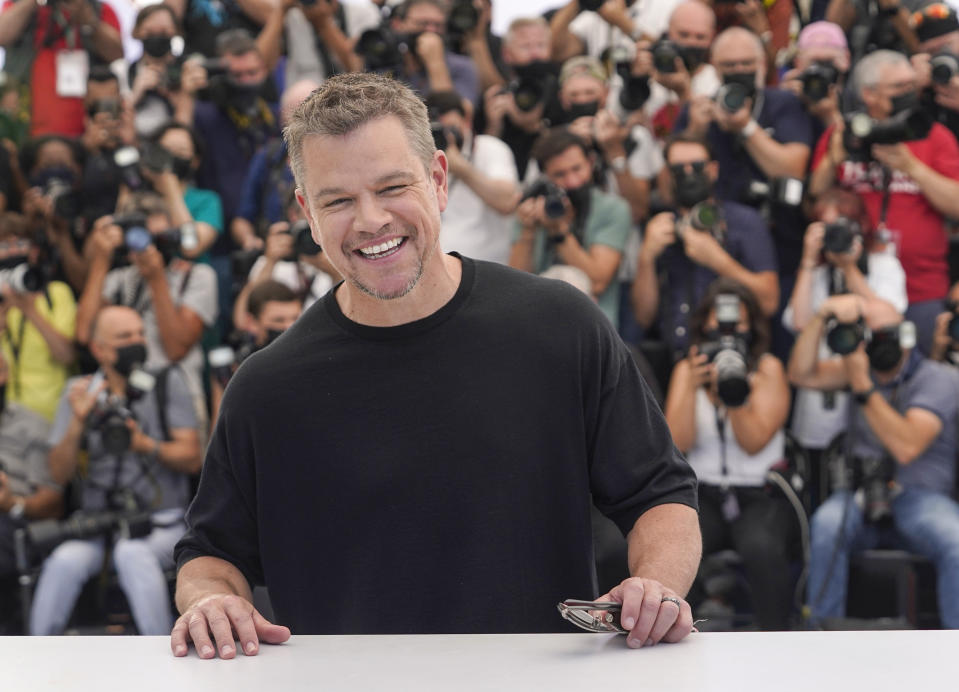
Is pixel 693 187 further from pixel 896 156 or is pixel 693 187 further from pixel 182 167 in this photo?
pixel 182 167

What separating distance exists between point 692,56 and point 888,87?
0.77 m

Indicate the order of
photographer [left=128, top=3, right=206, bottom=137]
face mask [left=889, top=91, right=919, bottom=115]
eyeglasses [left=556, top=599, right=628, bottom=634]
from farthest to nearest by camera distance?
photographer [left=128, top=3, right=206, bottom=137] < face mask [left=889, top=91, right=919, bottom=115] < eyeglasses [left=556, top=599, right=628, bottom=634]

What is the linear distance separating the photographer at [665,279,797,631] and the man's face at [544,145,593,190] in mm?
617

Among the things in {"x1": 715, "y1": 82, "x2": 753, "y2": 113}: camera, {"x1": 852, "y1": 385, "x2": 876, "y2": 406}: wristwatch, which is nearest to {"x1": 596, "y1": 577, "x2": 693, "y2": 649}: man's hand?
{"x1": 852, "y1": 385, "x2": 876, "y2": 406}: wristwatch

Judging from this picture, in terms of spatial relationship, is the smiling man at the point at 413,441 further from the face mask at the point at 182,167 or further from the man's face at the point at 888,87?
the face mask at the point at 182,167

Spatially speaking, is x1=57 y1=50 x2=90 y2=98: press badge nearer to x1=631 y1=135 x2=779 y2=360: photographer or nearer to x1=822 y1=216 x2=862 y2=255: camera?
x1=631 y1=135 x2=779 y2=360: photographer

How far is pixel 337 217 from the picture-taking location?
1576 millimetres

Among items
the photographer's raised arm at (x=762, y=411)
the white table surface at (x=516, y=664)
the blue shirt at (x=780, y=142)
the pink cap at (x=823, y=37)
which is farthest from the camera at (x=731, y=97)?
the white table surface at (x=516, y=664)

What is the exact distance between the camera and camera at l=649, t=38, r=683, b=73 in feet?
14.9

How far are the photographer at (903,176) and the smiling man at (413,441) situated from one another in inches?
106

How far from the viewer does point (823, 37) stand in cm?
450

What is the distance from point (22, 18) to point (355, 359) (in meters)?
4.03

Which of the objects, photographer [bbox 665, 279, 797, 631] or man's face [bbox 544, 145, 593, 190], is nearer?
photographer [bbox 665, 279, 797, 631]

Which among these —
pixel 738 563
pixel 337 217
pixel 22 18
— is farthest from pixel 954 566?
pixel 22 18
